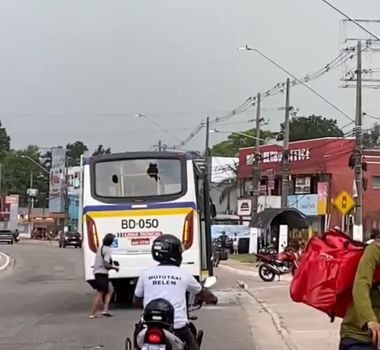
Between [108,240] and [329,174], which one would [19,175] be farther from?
[108,240]

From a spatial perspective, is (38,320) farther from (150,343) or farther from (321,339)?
(150,343)

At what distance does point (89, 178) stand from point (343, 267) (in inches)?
533

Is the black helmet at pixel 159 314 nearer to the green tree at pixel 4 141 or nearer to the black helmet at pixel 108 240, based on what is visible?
the black helmet at pixel 108 240

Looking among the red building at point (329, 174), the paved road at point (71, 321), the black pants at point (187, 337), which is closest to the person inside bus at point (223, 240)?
the red building at point (329, 174)

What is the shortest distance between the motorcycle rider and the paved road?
588cm

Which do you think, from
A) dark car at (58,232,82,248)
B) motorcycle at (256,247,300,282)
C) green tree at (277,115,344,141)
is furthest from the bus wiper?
green tree at (277,115,344,141)

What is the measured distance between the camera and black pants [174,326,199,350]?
7.18 metres

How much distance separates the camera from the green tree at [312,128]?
383 feet

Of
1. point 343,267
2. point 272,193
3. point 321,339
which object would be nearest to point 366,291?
point 343,267

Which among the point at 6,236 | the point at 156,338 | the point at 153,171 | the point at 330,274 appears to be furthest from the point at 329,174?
the point at 330,274

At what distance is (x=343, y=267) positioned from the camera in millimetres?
6066

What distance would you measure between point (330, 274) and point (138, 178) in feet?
44.0

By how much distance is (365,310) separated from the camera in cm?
572

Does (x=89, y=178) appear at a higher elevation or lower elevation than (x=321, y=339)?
higher
